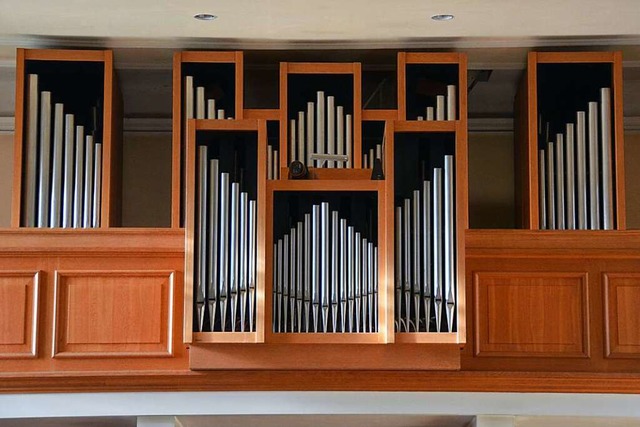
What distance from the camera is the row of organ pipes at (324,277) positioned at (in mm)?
8320

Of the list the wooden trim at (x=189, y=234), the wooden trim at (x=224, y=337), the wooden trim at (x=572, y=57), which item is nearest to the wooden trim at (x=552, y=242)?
the wooden trim at (x=572, y=57)

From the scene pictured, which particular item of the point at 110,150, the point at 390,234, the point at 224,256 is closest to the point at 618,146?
the point at 390,234

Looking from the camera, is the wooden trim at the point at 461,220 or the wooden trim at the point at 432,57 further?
the wooden trim at the point at 432,57

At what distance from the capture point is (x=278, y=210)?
841 cm

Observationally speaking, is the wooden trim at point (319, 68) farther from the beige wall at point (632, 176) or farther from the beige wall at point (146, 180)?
the beige wall at point (632, 176)

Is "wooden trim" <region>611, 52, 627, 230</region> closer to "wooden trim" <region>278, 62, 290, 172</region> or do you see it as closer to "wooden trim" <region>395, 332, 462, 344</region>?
"wooden trim" <region>395, 332, 462, 344</region>

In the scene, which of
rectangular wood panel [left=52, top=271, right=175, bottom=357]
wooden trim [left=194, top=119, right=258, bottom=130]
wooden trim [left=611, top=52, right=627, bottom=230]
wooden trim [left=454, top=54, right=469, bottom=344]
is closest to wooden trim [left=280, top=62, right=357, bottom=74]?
wooden trim [left=194, top=119, right=258, bottom=130]

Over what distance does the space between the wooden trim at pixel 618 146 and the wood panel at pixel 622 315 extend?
0.46 metres

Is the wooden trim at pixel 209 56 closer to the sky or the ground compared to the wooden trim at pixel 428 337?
closer to the sky

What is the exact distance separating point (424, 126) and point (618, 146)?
4.90 feet
